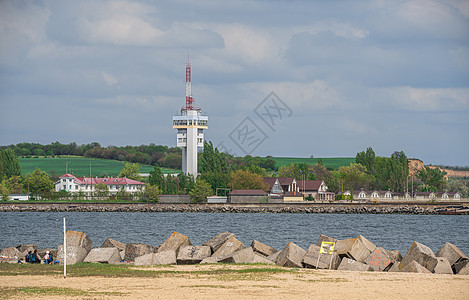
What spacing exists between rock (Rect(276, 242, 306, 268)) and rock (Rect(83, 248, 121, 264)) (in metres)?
6.56

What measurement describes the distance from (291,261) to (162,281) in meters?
6.43

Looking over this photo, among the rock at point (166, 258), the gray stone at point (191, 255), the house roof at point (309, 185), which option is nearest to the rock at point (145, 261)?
the rock at point (166, 258)

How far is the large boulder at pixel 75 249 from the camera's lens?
26922 millimetres

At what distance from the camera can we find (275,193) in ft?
400

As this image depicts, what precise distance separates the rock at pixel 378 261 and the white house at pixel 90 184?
117m

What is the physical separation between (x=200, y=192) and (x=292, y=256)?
91.3 metres

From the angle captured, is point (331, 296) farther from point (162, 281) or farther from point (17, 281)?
point (17, 281)

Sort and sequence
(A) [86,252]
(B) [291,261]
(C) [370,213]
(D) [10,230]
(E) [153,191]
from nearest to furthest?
(B) [291,261]
(A) [86,252]
(D) [10,230]
(C) [370,213]
(E) [153,191]

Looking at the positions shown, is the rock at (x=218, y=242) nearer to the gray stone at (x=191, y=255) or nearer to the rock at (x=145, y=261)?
the gray stone at (x=191, y=255)

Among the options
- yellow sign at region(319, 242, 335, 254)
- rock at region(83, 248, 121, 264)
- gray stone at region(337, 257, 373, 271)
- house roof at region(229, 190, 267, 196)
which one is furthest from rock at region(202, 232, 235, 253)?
house roof at region(229, 190, 267, 196)

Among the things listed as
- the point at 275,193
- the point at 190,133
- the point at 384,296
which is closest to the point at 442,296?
the point at 384,296

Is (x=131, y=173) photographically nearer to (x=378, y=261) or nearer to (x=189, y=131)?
(x=189, y=131)

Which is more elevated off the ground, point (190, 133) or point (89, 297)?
point (190, 133)

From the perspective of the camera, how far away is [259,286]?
67.4 ft
